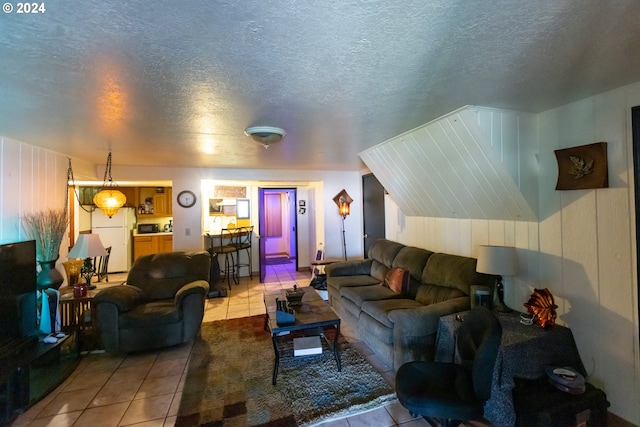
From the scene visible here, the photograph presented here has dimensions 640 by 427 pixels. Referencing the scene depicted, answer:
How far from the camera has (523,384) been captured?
185 centimetres

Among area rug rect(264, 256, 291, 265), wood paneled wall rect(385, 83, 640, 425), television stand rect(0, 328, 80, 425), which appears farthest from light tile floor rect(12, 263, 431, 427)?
area rug rect(264, 256, 291, 265)

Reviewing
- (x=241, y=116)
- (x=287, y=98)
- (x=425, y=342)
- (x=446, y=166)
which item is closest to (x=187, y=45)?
(x=287, y=98)

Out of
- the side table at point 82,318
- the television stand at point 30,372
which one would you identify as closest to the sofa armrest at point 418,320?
the television stand at point 30,372

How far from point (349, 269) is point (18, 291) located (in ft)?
11.7

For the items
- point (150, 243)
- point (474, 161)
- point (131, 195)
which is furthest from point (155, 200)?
point (474, 161)

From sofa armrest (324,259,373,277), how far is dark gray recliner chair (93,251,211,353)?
180 cm

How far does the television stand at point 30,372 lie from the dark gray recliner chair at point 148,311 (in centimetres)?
34

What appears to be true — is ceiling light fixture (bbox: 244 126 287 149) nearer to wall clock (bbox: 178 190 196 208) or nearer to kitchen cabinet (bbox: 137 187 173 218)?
wall clock (bbox: 178 190 196 208)

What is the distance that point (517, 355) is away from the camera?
6.11ft

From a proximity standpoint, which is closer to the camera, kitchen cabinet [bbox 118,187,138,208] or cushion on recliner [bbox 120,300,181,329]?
cushion on recliner [bbox 120,300,181,329]

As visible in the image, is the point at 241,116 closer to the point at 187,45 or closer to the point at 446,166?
the point at 187,45

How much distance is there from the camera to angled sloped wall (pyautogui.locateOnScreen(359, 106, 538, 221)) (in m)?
2.21

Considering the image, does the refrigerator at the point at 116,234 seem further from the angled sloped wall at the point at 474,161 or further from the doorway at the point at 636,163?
the doorway at the point at 636,163

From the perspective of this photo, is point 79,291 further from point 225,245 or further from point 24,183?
point 225,245
